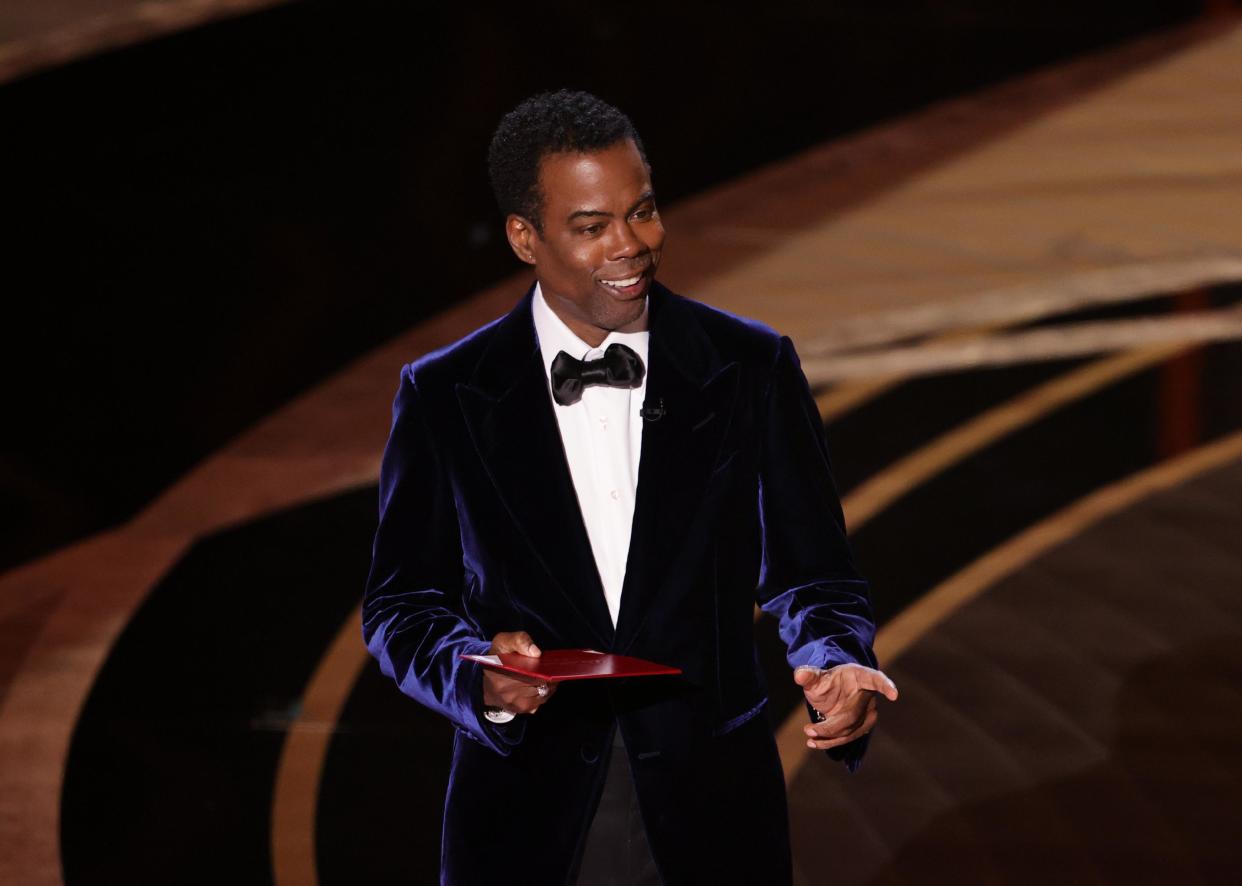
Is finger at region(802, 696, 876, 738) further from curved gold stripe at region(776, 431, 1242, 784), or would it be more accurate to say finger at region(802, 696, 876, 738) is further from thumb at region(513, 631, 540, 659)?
curved gold stripe at region(776, 431, 1242, 784)

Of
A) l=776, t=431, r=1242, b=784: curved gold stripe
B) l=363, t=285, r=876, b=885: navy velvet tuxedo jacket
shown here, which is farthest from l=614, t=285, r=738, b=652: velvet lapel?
l=776, t=431, r=1242, b=784: curved gold stripe

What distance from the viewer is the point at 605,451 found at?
7.09 ft

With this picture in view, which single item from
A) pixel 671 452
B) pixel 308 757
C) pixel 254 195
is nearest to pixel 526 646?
pixel 671 452

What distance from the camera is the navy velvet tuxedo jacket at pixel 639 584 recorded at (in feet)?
6.85

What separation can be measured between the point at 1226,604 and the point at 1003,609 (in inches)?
24.7

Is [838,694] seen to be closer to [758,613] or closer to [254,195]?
[758,613]

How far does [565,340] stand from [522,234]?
15cm

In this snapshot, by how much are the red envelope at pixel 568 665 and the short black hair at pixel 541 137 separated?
53cm

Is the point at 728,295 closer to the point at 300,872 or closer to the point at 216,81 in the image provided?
the point at 216,81

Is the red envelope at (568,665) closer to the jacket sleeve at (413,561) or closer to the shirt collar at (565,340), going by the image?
the jacket sleeve at (413,561)

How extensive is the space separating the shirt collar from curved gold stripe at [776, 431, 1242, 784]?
2.21 m

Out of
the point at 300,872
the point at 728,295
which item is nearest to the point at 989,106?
the point at 728,295

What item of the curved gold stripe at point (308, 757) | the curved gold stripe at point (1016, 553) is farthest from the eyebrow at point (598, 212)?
the curved gold stripe at point (1016, 553)

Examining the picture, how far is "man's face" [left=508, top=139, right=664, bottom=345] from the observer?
81.4 inches
